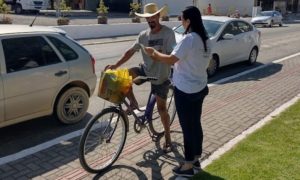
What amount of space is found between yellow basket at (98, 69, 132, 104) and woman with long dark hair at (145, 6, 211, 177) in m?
0.46

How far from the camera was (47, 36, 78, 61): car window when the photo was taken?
6.08m

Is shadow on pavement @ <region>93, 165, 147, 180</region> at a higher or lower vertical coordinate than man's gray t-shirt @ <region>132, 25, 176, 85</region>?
lower


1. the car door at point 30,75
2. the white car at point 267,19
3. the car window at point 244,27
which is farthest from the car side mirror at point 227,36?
the white car at point 267,19

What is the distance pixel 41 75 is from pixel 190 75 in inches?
102

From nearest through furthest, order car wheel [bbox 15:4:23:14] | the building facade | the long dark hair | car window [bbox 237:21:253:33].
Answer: the long dark hair
car window [bbox 237:21:253:33]
car wheel [bbox 15:4:23:14]
the building facade

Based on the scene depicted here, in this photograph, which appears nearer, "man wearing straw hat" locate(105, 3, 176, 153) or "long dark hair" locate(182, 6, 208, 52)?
"long dark hair" locate(182, 6, 208, 52)

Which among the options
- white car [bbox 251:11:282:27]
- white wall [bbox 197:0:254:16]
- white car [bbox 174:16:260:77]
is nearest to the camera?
white car [bbox 174:16:260:77]

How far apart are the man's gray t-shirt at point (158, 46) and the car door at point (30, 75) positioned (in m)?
1.66

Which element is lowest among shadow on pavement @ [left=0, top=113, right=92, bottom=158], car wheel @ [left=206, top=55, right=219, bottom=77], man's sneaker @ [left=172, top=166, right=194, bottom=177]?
man's sneaker @ [left=172, top=166, right=194, bottom=177]

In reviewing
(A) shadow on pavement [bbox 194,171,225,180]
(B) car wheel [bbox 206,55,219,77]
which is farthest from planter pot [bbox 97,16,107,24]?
(A) shadow on pavement [bbox 194,171,225,180]

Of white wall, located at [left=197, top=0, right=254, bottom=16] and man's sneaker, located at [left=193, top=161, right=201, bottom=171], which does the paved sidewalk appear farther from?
white wall, located at [left=197, top=0, right=254, bottom=16]

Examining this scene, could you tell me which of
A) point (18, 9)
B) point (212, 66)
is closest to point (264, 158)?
point (212, 66)

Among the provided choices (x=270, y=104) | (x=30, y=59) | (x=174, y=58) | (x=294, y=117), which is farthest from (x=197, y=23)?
(x=270, y=104)

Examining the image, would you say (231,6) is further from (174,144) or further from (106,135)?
(106,135)
